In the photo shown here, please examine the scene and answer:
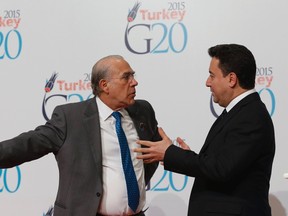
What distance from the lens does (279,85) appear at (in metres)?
3.01

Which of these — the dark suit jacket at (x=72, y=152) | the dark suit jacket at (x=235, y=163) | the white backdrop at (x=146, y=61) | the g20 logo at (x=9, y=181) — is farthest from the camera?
the g20 logo at (x=9, y=181)

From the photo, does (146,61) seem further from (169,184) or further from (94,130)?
(94,130)

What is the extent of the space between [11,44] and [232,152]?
1.82 metres

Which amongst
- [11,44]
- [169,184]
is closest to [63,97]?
[11,44]

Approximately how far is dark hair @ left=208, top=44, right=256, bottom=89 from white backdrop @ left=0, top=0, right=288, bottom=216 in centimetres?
92

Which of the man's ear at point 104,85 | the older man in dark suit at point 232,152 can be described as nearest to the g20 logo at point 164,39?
the man's ear at point 104,85

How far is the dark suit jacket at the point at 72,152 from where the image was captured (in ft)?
7.36

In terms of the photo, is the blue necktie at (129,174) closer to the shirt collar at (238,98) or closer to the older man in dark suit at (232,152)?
the older man in dark suit at (232,152)

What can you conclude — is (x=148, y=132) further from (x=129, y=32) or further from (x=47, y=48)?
(x=47, y=48)

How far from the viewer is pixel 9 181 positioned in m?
3.32

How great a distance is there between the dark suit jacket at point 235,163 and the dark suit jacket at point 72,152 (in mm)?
345

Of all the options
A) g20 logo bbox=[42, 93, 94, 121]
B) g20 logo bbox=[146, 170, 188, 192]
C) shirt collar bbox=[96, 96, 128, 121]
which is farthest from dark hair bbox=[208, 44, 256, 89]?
g20 logo bbox=[42, 93, 94, 121]

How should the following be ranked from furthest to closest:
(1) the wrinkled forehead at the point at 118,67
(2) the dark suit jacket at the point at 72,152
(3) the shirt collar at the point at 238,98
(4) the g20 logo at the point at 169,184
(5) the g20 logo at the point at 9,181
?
1. (5) the g20 logo at the point at 9,181
2. (4) the g20 logo at the point at 169,184
3. (1) the wrinkled forehead at the point at 118,67
4. (2) the dark suit jacket at the point at 72,152
5. (3) the shirt collar at the point at 238,98

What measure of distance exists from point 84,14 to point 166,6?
0.49 metres
